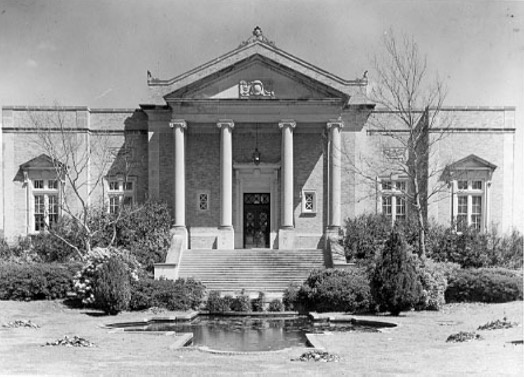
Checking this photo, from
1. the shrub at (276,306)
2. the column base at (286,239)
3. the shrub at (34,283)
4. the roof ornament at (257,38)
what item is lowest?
the shrub at (276,306)

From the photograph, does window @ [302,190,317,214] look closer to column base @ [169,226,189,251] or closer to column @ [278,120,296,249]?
column @ [278,120,296,249]

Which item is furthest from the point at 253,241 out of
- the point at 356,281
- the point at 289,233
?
the point at 356,281

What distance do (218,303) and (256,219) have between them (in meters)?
11.6

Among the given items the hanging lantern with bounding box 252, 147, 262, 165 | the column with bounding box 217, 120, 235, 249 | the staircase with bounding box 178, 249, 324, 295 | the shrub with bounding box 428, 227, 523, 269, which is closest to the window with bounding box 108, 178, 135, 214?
the column with bounding box 217, 120, 235, 249

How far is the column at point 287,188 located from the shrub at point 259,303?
25.6 ft

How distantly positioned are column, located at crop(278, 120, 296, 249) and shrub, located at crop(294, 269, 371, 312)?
7275 mm

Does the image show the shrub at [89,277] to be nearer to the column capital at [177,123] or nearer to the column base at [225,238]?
the column base at [225,238]

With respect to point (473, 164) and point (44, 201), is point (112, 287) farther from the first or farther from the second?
point (473, 164)

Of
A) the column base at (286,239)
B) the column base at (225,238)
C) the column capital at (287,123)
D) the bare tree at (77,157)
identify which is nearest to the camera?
the column base at (286,239)

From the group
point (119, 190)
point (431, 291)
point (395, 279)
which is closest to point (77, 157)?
point (119, 190)

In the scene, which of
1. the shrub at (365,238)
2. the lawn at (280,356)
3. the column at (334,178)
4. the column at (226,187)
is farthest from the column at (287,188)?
the lawn at (280,356)

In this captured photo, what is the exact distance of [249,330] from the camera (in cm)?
1862

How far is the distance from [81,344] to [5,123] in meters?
23.5

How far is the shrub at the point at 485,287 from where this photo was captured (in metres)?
21.9
